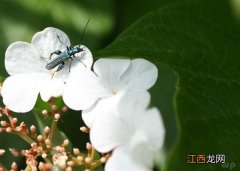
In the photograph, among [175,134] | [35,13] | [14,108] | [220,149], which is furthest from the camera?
[35,13]

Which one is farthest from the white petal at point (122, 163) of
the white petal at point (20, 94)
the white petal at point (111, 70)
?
the white petal at point (20, 94)

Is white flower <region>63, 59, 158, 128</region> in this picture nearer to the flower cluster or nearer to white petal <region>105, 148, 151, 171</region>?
the flower cluster

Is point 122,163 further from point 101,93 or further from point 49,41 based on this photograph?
point 49,41

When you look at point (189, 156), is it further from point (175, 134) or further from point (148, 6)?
point (148, 6)

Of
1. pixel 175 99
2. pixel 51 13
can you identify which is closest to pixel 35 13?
pixel 51 13

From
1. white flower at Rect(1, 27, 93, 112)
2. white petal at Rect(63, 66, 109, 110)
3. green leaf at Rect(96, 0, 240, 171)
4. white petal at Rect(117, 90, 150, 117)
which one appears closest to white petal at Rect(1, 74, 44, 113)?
white flower at Rect(1, 27, 93, 112)

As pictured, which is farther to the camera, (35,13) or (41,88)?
(35,13)

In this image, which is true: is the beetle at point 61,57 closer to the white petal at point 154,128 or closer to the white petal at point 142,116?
the white petal at point 142,116

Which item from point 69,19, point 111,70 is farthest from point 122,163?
point 69,19
